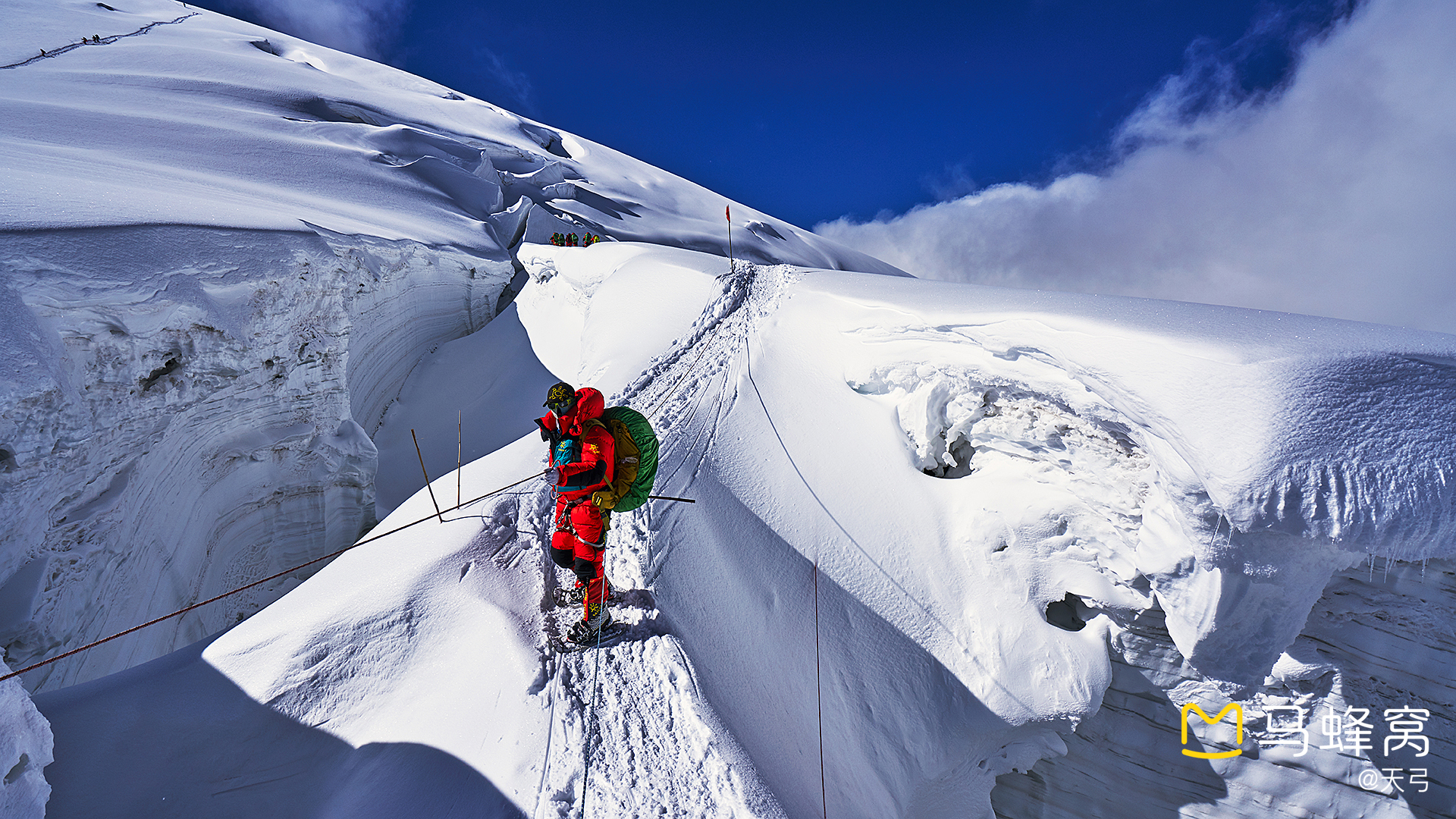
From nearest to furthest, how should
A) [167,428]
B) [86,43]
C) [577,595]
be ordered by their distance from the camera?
[577,595] < [167,428] < [86,43]

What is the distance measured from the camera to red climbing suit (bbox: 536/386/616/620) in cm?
282

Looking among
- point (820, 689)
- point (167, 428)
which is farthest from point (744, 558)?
point (167, 428)

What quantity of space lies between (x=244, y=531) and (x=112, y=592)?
1460 millimetres

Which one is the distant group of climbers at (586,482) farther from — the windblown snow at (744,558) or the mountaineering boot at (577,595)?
the windblown snow at (744,558)

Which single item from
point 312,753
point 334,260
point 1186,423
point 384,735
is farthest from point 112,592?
point 1186,423

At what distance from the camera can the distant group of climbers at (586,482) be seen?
2.80m

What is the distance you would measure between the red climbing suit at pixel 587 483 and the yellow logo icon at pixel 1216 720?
3.51 m

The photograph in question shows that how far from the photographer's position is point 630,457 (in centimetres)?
302

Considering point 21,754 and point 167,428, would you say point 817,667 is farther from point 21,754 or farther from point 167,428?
point 167,428

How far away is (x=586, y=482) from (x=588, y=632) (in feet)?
2.53

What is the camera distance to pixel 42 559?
2705 mm

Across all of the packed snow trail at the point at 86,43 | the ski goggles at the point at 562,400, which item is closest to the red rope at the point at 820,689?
the ski goggles at the point at 562,400

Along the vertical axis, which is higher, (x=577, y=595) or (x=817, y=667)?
(x=577, y=595)

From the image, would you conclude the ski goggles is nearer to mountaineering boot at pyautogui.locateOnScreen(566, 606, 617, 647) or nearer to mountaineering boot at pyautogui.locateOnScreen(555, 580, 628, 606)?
mountaineering boot at pyautogui.locateOnScreen(555, 580, 628, 606)
